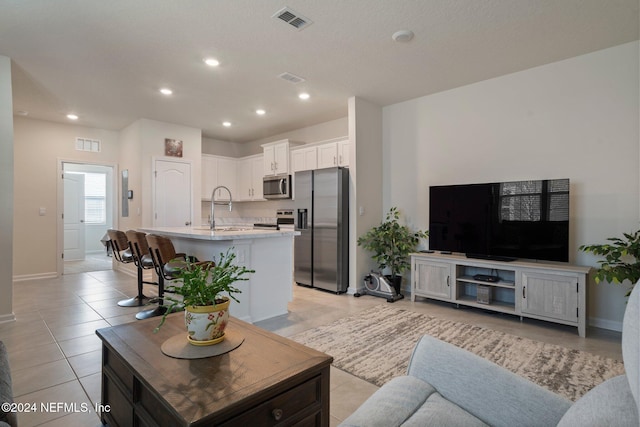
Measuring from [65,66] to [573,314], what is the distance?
5920 millimetres

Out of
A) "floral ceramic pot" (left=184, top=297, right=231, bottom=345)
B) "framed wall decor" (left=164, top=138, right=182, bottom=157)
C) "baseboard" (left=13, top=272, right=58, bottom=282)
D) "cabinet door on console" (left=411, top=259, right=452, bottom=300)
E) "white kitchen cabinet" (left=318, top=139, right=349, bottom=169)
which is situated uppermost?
"framed wall decor" (left=164, top=138, right=182, bottom=157)

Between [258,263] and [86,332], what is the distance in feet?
5.66

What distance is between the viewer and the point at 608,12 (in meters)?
2.71

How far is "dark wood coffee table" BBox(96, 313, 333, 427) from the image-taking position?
1.07m

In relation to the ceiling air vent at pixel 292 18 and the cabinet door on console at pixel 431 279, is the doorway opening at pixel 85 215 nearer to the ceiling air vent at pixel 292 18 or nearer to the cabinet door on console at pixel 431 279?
the ceiling air vent at pixel 292 18

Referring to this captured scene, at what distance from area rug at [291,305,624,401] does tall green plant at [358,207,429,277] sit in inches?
41.7

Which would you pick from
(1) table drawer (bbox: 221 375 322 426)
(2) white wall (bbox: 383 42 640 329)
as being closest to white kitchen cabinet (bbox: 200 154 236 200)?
(2) white wall (bbox: 383 42 640 329)

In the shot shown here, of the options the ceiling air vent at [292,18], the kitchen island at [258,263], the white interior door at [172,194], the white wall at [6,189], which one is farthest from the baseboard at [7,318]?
the ceiling air vent at [292,18]

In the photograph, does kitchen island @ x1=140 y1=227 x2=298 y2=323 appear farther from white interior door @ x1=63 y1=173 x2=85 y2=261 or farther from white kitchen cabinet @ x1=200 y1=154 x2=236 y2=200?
white interior door @ x1=63 y1=173 x2=85 y2=261

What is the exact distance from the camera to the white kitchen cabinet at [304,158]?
5.70 m

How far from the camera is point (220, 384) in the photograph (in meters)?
1.16

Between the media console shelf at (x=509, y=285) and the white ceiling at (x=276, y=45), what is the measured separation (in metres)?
2.21

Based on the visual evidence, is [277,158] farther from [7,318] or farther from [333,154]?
[7,318]

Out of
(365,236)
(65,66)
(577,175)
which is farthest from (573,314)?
(65,66)
